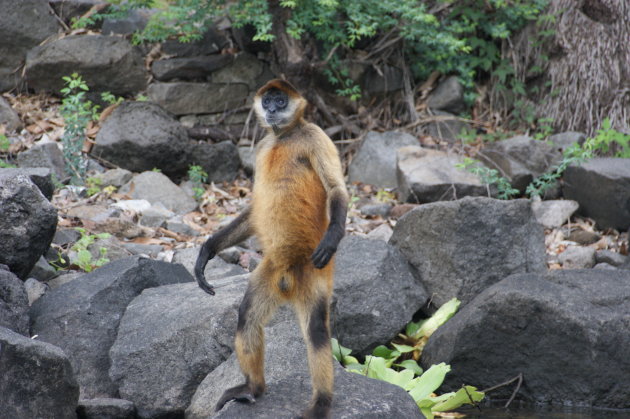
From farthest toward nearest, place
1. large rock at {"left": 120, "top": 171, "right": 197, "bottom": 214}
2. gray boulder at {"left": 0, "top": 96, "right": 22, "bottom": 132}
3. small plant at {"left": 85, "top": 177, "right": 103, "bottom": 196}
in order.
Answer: gray boulder at {"left": 0, "top": 96, "right": 22, "bottom": 132} < large rock at {"left": 120, "top": 171, "right": 197, "bottom": 214} < small plant at {"left": 85, "top": 177, "right": 103, "bottom": 196}

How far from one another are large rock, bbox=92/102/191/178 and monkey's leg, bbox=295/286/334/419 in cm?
589

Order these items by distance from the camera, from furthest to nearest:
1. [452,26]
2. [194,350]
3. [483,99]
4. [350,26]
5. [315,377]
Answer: [483,99] < [452,26] < [350,26] < [194,350] < [315,377]

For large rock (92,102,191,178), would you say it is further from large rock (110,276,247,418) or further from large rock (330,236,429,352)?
large rock (110,276,247,418)

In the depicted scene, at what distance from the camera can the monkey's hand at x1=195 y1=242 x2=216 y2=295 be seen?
459cm

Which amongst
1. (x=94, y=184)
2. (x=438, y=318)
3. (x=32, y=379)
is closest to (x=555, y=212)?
(x=438, y=318)

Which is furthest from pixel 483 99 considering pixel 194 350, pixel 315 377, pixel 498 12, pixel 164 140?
pixel 315 377

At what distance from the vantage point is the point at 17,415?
448cm

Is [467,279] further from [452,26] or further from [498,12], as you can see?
[498,12]

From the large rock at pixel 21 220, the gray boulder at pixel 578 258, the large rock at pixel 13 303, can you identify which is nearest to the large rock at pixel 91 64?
the large rock at pixel 21 220

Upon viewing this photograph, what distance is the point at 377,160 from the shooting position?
1040 cm

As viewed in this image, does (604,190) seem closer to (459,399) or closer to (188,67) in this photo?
(459,399)

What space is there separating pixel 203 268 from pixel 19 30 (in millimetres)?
7304

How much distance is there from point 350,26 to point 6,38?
4.81 meters

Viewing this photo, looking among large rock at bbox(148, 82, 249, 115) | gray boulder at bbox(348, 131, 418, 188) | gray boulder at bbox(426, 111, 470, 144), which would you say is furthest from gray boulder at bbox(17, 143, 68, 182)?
gray boulder at bbox(426, 111, 470, 144)
